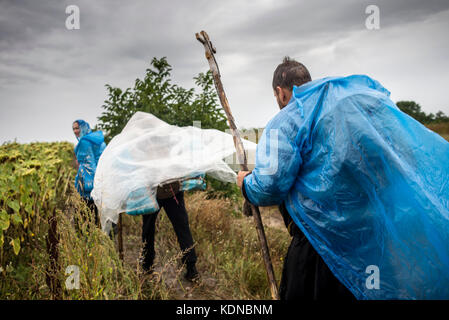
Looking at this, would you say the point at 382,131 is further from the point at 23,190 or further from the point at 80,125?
the point at 80,125

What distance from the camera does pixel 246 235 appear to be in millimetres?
4051

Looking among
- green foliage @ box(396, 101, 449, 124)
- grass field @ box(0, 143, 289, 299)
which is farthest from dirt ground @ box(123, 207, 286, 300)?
green foliage @ box(396, 101, 449, 124)

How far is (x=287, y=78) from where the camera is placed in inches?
67.3

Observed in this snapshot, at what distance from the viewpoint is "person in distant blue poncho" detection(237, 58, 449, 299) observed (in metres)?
1.23

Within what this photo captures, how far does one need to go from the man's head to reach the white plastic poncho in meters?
0.83

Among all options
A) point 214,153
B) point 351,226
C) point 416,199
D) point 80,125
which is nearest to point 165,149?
point 214,153

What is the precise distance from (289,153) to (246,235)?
2857mm

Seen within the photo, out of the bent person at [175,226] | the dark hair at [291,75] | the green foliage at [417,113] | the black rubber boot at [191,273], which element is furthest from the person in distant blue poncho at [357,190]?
the green foliage at [417,113]

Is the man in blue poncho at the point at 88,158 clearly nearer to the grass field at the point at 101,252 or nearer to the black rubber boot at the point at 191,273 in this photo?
the grass field at the point at 101,252

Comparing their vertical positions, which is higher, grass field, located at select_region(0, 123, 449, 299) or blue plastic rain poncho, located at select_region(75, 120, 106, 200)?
blue plastic rain poncho, located at select_region(75, 120, 106, 200)

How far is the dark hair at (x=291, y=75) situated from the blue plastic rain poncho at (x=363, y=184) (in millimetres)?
164

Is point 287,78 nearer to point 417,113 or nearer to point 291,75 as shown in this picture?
point 291,75

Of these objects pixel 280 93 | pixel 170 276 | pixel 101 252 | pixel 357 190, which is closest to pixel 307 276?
pixel 357 190

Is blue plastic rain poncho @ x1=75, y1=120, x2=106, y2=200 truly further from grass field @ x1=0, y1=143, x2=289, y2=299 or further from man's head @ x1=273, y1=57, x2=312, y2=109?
man's head @ x1=273, y1=57, x2=312, y2=109
